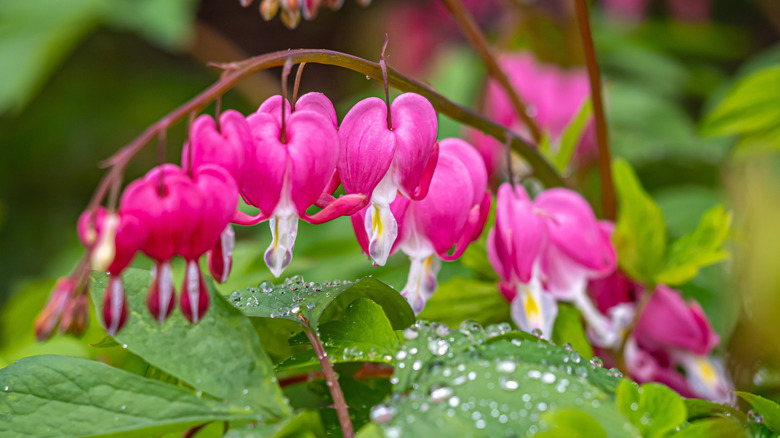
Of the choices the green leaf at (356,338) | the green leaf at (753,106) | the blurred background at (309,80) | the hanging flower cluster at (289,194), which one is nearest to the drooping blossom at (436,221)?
the hanging flower cluster at (289,194)

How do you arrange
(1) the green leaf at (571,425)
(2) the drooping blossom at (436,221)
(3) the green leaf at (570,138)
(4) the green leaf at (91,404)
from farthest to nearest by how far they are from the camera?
(3) the green leaf at (570,138) < (2) the drooping blossom at (436,221) < (4) the green leaf at (91,404) < (1) the green leaf at (571,425)

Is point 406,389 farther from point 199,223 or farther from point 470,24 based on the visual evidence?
point 470,24

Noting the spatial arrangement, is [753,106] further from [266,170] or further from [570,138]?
[266,170]

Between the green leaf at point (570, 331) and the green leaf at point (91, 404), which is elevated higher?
the green leaf at point (91, 404)

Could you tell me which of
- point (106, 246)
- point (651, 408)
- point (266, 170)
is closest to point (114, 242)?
point (106, 246)

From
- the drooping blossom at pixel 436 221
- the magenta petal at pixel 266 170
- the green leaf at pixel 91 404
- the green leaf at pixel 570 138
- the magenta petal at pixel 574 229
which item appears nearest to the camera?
the green leaf at pixel 91 404

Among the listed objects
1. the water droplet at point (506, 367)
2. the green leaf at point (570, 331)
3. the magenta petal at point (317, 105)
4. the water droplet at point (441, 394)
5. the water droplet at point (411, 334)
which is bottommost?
the green leaf at point (570, 331)

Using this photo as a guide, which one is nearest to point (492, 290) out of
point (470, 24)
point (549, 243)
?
point (549, 243)

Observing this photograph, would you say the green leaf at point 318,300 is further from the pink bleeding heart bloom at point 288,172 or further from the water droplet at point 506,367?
the water droplet at point 506,367
